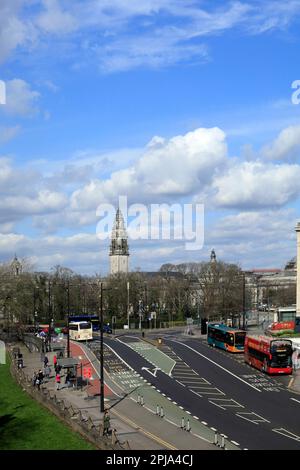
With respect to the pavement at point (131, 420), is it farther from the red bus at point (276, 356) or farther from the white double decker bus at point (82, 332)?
the white double decker bus at point (82, 332)

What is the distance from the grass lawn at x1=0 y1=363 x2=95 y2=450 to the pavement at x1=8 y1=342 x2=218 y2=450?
77.7 inches

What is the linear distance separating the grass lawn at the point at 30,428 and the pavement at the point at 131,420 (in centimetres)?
197

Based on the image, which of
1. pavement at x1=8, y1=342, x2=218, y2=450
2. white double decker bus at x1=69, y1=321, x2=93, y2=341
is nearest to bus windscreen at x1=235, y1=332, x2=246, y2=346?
pavement at x1=8, y1=342, x2=218, y2=450

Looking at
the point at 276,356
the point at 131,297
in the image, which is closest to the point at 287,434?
the point at 276,356

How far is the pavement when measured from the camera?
28.4 m

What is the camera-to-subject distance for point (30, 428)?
34.3 metres

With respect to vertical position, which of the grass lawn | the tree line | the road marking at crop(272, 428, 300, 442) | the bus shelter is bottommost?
the grass lawn

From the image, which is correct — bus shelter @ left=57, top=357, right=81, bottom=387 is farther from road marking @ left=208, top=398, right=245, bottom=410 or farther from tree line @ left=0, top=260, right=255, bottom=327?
tree line @ left=0, top=260, right=255, bottom=327

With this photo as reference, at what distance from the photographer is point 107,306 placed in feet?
407

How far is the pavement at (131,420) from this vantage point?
28.4 m

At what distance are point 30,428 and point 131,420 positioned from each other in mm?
5880

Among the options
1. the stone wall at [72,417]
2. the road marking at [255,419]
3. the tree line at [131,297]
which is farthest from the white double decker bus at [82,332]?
the road marking at [255,419]
